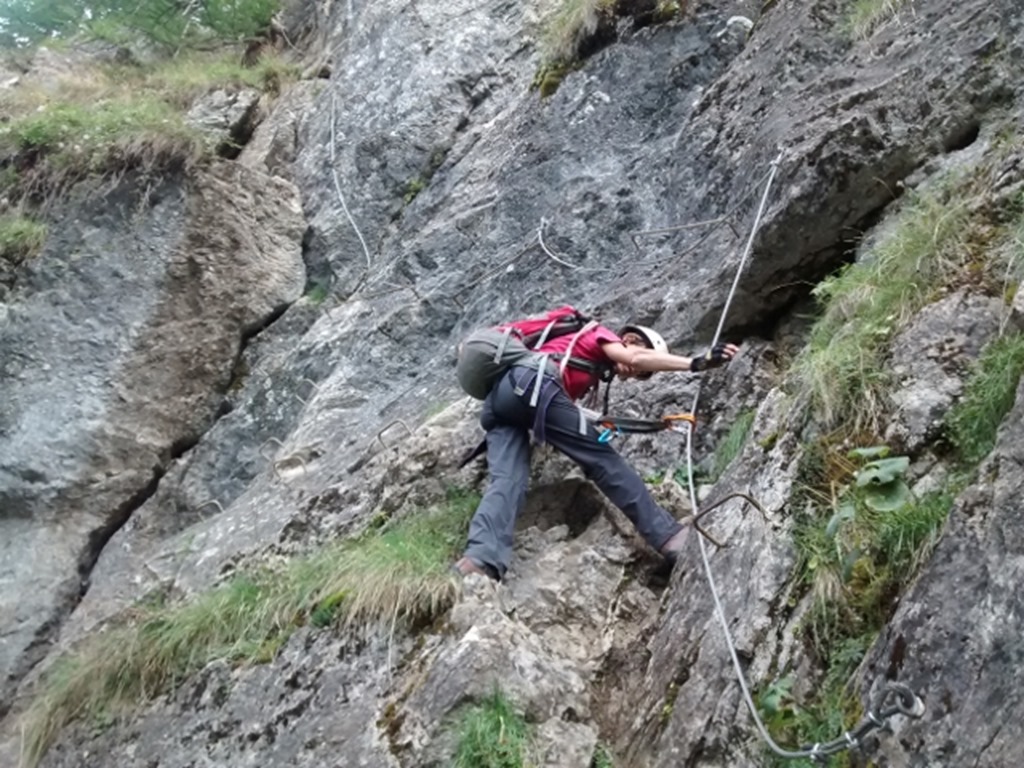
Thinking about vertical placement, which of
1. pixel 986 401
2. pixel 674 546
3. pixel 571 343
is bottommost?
pixel 674 546

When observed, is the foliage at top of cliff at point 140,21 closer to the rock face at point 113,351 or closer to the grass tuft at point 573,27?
Result: the rock face at point 113,351

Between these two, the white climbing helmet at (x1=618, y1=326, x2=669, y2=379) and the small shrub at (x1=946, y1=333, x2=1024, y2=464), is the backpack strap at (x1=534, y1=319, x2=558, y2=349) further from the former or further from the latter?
the small shrub at (x1=946, y1=333, x2=1024, y2=464)

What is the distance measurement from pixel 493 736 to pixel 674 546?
1.37m

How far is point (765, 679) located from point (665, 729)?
0.50m

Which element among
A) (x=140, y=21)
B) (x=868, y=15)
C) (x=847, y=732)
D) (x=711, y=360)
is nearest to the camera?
(x=847, y=732)

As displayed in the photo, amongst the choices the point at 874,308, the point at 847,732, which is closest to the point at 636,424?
the point at 874,308

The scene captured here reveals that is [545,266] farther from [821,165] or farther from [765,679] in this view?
[765,679]

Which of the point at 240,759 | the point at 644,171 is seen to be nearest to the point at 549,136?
the point at 644,171

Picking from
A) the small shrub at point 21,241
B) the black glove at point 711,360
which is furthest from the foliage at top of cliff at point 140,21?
the black glove at point 711,360

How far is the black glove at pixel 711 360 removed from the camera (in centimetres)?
550

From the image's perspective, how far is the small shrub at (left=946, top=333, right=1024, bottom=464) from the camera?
404cm

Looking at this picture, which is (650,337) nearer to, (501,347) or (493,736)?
(501,347)

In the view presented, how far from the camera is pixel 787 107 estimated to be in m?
7.30

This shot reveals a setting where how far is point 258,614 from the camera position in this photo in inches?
245
